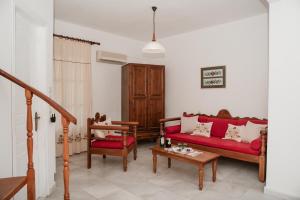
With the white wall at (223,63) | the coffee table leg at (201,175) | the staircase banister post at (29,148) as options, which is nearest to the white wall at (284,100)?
the coffee table leg at (201,175)

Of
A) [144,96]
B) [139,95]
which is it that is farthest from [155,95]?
[139,95]

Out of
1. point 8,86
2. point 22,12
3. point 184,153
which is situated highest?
point 22,12

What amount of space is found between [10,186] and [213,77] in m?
4.13

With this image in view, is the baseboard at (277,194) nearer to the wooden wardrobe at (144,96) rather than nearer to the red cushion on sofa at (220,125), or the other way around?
the red cushion on sofa at (220,125)

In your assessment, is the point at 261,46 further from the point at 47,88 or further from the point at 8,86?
the point at 8,86

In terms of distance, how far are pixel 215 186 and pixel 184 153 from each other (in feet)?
1.97

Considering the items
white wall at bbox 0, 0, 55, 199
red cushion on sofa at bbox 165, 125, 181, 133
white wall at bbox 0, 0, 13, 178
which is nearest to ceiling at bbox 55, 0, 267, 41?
white wall at bbox 0, 0, 55, 199

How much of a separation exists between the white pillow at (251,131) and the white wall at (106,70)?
3015 mm

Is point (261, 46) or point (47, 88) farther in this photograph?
point (261, 46)

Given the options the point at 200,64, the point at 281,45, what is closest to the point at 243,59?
the point at 200,64

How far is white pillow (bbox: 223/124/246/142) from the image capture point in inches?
Result: 153

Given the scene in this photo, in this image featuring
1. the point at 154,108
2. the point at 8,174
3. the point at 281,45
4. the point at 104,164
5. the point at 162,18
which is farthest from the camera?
the point at 154,108

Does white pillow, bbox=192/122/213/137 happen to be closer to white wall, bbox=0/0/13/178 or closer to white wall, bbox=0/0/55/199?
white wall, bbox=0/0/55/199

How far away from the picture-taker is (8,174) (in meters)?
1.91
